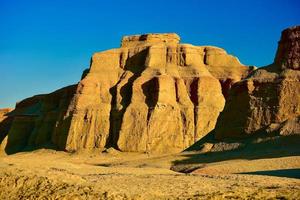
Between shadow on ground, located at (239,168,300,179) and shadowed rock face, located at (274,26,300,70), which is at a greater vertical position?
shadowed rock face, located at (274,26,300,70)

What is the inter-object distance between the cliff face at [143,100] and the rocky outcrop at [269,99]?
19.3 metres

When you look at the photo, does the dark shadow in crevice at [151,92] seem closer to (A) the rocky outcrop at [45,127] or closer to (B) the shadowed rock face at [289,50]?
(A) the rocky outcrop at [45,127]

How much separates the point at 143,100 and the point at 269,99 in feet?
86.0

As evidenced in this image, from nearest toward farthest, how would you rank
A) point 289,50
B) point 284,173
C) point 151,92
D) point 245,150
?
point 284,173 → point 245,150 → point 289,50 → point 151,92

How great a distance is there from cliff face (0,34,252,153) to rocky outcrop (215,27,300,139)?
19321mm

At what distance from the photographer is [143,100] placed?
58.4 meters

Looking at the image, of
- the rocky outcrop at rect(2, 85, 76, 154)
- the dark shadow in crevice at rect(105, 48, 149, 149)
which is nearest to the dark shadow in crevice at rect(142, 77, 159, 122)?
the dark shadow in crevice at rect(105, 48, 149, 149)

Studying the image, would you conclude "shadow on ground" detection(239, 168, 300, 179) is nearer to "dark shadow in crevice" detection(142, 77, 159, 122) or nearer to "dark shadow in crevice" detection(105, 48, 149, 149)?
"dark shadow in crevice" detection(105, 48, 149, 149)

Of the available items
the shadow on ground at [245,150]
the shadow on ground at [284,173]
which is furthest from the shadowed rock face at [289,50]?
the shadow on ground at [284,173]

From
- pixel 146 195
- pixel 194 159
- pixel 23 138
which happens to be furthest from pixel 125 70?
pixel 146 195

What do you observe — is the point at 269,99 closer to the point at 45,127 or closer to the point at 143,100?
the point at 143,100

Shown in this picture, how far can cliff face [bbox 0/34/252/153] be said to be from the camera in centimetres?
5600

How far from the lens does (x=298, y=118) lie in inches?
1241

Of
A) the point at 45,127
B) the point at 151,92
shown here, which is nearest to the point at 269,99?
the point at 151,92
